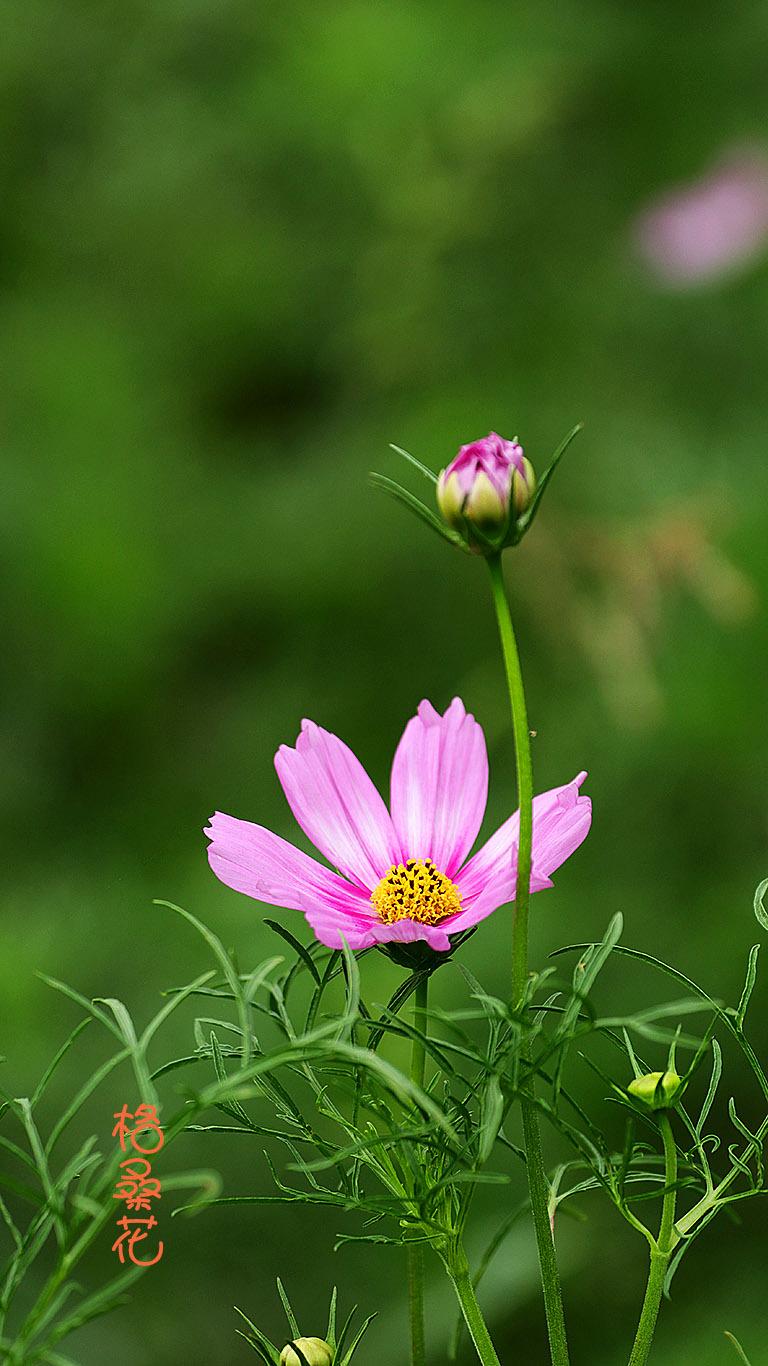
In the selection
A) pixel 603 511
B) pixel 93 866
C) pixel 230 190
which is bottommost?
pixel 93 866

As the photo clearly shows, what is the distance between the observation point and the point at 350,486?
4.82ft

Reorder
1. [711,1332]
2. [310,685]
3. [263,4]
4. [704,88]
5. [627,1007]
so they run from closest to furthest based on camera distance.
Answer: [711,1332]
[627,1007]
[310,685]
[704,88]
[263,4]

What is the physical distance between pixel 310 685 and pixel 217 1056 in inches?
44.5

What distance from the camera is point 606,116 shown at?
1.83m

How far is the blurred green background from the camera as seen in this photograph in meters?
1.00

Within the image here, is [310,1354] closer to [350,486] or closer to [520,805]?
[520,805]

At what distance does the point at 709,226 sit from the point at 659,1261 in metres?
1.61

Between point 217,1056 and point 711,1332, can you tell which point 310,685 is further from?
point 217,1056

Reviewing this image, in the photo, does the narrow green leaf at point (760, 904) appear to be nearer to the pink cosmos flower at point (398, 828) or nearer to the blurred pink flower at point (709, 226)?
the pink cosmos flower at point (398, 828)

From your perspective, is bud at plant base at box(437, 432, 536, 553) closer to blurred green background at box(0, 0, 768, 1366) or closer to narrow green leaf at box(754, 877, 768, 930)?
narrow green leaf at box(754, 877, 768, 930)

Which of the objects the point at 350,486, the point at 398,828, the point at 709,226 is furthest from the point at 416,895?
the point at 709,226

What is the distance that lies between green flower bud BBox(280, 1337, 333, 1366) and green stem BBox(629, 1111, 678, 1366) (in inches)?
2.4

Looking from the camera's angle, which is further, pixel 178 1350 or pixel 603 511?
pixel 603 511

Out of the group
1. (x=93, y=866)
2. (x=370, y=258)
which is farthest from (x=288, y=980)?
(x=370, y=258)
